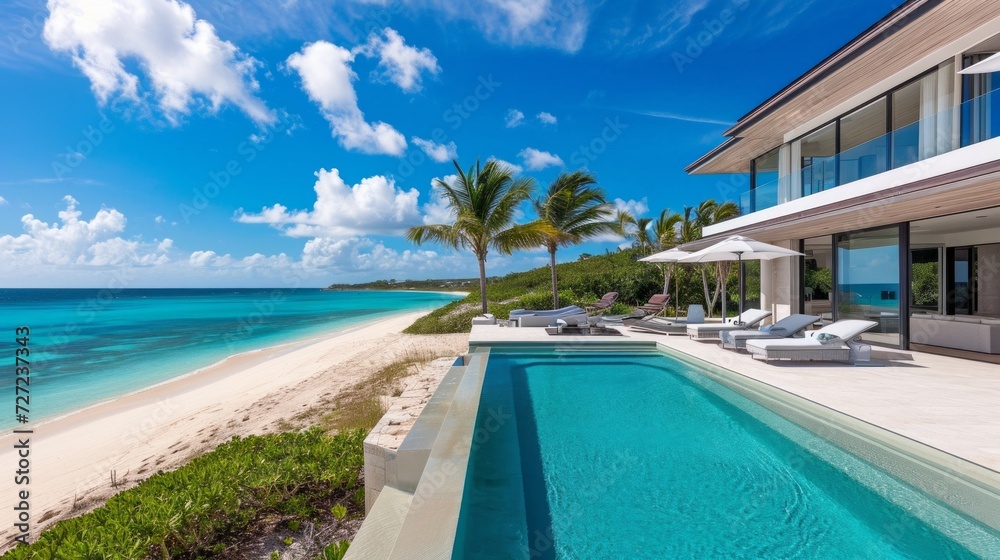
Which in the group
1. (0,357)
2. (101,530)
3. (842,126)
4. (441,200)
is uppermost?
(842,126)

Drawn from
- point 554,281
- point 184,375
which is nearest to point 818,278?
point 554,281

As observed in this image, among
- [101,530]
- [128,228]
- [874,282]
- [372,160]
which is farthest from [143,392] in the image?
[128,228]

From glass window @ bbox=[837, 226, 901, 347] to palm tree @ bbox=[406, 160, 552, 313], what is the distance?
816cm

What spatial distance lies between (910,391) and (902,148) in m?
6.01

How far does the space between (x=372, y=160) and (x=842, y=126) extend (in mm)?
21984

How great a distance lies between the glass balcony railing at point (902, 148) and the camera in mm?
7109

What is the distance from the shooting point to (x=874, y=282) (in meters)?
9.71

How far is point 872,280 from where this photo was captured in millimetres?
9773

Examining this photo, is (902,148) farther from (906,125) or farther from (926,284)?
(926,284)

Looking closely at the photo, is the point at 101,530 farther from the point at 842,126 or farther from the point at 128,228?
the point at 128,228

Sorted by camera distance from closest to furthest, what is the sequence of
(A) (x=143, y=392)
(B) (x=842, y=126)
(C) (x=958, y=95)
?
(C) (x=958, y=95), (B) (x=842, y=126), (A) (x=143, y=392)

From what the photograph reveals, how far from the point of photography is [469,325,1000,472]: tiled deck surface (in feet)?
12.5

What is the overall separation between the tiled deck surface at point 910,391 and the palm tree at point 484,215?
7.35 m

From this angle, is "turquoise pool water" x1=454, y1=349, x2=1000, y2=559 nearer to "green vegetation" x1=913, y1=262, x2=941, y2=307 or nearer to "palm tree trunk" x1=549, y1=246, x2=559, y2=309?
"green vegetation" x1=913, y1=262, x2=941, y2=307
